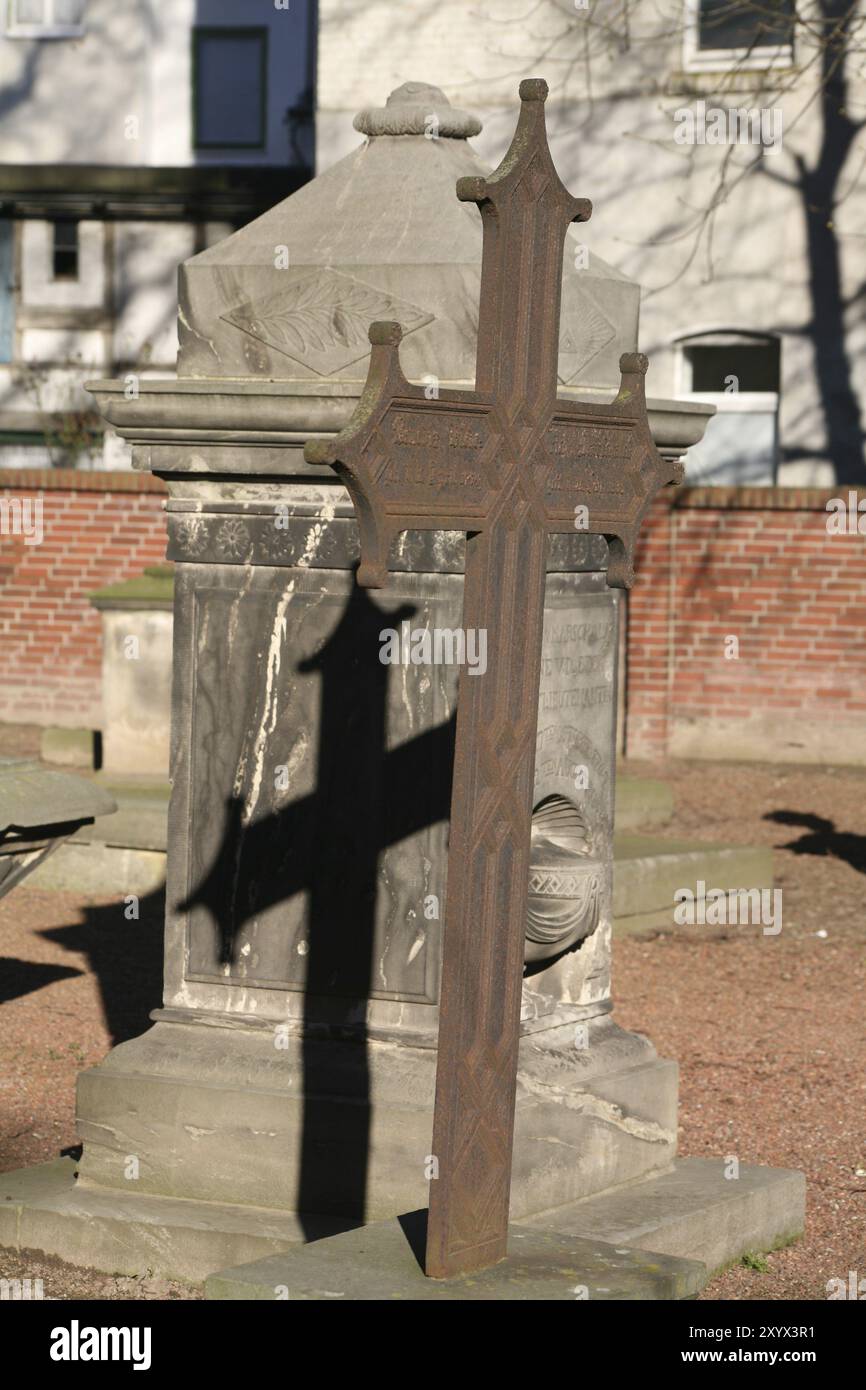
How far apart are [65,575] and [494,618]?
11150 mm

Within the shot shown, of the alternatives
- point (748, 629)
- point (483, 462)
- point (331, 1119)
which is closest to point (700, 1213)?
point (331, 1119)

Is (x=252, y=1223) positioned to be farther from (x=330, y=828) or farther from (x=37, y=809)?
(x=37, y=809)

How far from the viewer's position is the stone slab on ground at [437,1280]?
3.63 meters

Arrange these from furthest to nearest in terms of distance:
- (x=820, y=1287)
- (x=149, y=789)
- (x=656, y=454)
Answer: (x=149, y=789) → (x=820, y=1287) → (x=656, y=454)

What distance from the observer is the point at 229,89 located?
24.2m

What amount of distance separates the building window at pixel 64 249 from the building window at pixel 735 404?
8671mm

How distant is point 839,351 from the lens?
53.0 ft

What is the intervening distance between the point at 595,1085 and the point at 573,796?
72 cm

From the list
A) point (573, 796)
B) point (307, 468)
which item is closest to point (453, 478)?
point (307, 468)

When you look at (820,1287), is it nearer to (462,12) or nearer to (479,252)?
(479,252)

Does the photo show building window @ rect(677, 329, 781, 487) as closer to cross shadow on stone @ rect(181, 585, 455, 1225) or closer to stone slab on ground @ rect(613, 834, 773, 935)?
stone slab on ground @ rect(613, 834, 773, 935)

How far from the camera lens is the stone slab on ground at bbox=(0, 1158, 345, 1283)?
4.78 m

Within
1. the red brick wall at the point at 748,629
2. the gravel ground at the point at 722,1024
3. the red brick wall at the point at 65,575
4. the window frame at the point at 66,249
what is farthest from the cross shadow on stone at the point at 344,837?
the window frame at the point at 66,249

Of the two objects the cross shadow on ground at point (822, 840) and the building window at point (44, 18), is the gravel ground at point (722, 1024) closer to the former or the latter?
the cross shadow on ground at point (822, 840)
